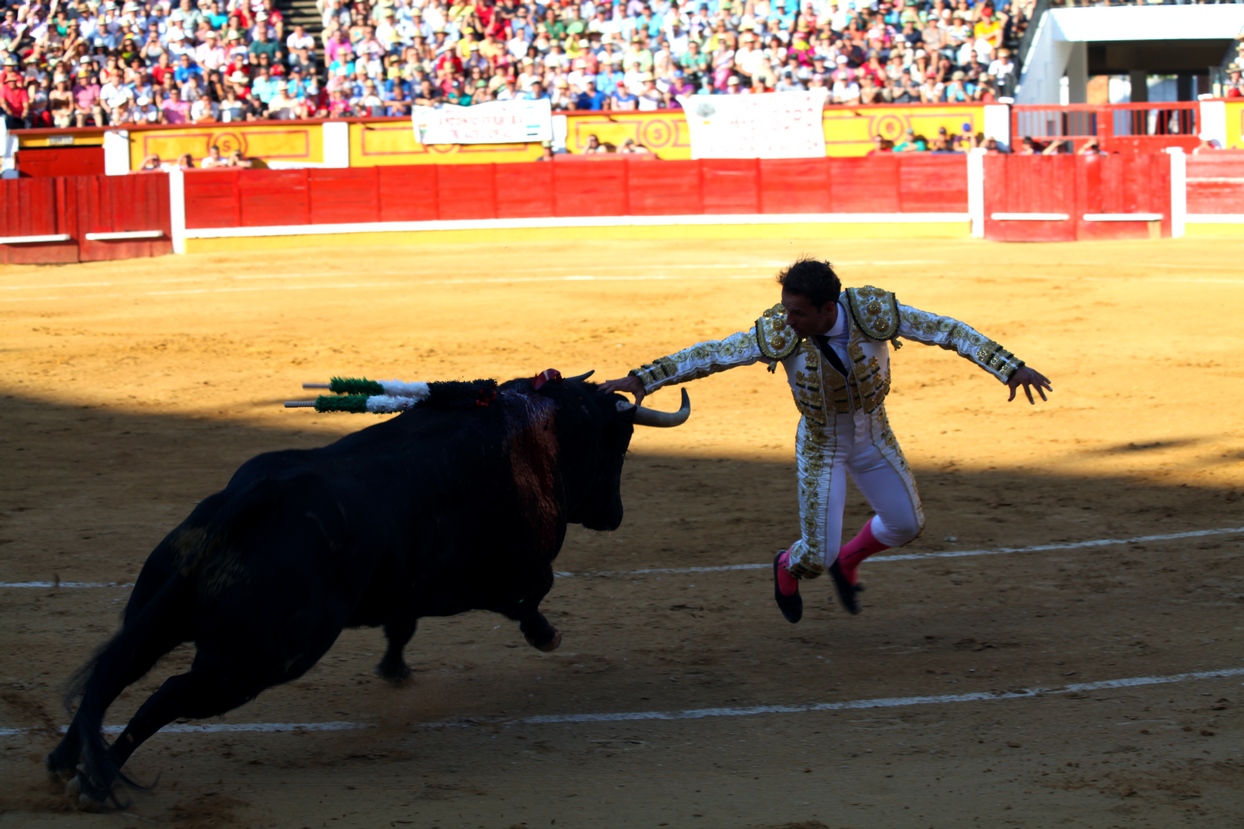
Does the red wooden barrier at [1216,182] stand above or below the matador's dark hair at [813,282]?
above

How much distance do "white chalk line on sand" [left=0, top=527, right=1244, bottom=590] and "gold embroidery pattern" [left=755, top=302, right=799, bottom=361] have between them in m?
1.35

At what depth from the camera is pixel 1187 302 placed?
36.1ft

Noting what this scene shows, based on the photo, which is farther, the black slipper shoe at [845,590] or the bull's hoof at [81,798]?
the black slipper shoe at [845,590]

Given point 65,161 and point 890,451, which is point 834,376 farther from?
point 65,161

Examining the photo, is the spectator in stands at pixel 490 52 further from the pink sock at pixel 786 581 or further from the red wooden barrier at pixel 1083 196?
the pink sock at pixel 786 581

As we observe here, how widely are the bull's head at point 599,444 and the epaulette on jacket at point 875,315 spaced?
0.53 metres

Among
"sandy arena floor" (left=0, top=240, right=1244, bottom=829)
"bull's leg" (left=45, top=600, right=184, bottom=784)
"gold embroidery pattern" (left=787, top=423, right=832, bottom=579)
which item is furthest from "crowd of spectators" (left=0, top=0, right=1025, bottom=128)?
"bull's leg" (left=45, top=600, right=184, bottom=784)

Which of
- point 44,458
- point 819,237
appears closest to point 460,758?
point 44,458

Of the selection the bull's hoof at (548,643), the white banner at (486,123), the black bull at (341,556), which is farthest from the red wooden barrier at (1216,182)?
the bull's hoof at (548,643)

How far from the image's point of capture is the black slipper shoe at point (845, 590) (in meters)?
4.21

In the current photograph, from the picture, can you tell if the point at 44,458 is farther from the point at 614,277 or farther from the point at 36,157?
the point at 36,157

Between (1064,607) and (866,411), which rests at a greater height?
(866,411)

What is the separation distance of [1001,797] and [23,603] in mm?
3283

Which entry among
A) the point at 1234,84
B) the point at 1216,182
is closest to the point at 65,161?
the point at 1216,182
